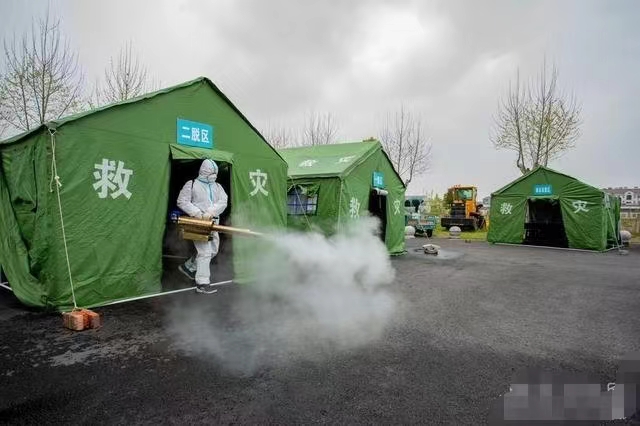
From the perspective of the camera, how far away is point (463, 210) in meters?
22.8

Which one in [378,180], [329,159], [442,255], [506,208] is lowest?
[442,255]

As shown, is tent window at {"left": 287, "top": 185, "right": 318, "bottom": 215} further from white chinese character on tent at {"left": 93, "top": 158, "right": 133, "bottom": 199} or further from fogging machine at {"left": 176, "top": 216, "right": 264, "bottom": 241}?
white chinese character on tent at {"left": 93, "top": 158, "right": 133, "bottom": 199}

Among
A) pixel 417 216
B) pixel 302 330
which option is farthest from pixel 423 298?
pixel 417 216

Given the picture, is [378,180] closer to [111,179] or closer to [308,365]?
[111,179]

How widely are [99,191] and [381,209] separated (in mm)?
7842

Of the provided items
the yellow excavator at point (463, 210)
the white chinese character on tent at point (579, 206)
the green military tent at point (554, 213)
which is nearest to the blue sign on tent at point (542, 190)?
the green military tent at point (554, 213)

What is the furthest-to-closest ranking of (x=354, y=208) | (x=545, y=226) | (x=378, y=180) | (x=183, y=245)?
(x=545, y=226)
(x=378, y=180)
(x=354, y=208)
(x=183, y=245)

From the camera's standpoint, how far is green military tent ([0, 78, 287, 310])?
14.6ft

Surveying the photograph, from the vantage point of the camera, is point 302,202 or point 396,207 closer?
point 302,202

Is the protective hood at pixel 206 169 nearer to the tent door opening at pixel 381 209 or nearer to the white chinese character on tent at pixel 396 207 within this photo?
the tent door opening at pixel 381 209

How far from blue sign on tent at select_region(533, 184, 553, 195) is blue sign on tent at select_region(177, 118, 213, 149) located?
543 inches

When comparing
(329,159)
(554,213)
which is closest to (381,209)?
(329,159)

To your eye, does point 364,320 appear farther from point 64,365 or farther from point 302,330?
point 64,365

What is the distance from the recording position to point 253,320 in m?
4.43
